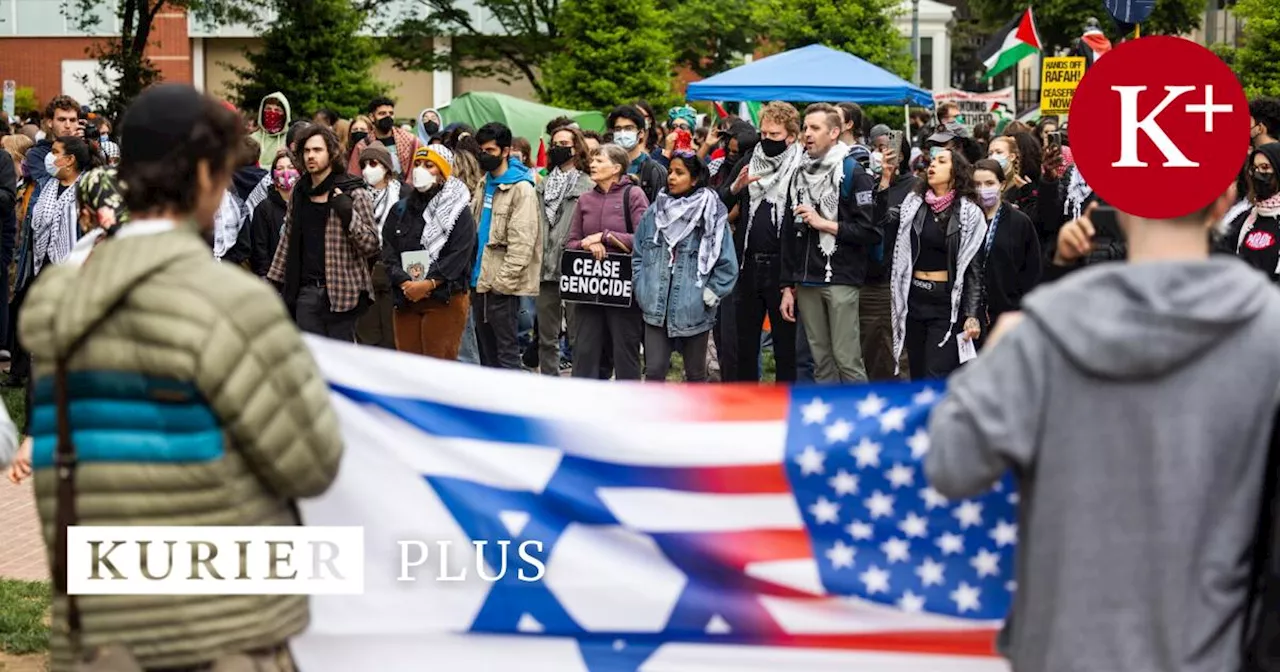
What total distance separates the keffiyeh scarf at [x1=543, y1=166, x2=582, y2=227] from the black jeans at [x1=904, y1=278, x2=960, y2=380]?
146 inches

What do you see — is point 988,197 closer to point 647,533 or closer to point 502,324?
point 502,324

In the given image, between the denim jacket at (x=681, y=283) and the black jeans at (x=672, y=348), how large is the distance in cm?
9

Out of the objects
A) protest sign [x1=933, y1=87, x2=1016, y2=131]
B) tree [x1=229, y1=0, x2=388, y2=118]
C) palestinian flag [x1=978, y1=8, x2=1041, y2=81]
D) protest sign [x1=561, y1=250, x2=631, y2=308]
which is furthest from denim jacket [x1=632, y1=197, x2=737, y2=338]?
tree [x1=229, y1=0, x2=388, y2=118]

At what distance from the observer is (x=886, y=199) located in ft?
46.6

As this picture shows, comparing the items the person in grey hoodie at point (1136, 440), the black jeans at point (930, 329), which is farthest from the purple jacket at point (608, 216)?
the person in grey hoodie at point (1136, 440)

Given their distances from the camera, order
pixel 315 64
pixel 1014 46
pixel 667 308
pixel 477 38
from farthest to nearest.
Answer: pixel 477 38 < pixel 315 64 < pixel 1014 46 < pixel 667 308

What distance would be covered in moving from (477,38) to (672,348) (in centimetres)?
5031

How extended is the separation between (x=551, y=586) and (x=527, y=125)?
29672 mm

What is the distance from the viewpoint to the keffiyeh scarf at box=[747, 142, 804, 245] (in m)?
13.4

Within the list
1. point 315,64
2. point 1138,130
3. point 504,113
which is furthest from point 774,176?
point 315,64

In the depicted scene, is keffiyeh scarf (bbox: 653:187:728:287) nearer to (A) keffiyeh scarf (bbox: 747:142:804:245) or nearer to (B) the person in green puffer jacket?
(A) keffiyeh scarf (bbox: 747:142:804:245)

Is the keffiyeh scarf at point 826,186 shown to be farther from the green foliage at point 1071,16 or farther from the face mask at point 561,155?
the green foliage at point 1071,16

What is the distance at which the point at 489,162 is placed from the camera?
1449cm

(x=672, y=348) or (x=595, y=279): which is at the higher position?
(x=595, y=279)
